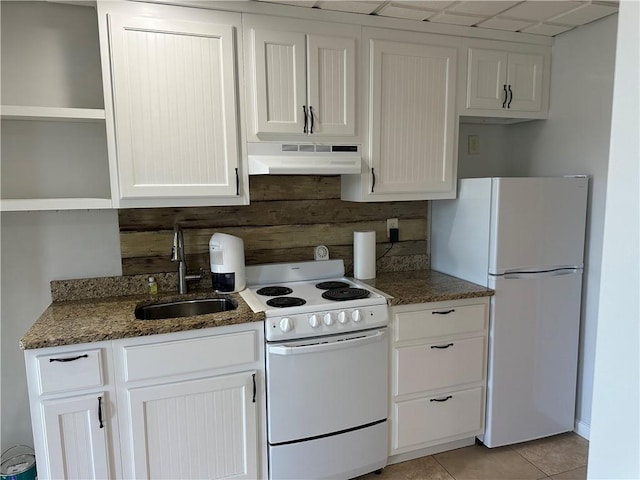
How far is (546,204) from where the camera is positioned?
230 centimetres

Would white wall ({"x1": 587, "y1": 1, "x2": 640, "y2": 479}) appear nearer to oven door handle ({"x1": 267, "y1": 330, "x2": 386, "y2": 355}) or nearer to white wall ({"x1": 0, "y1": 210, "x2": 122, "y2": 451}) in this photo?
oven door handle ({"x1": 267, "y1": 330, "x2": 386, "y2": 355})

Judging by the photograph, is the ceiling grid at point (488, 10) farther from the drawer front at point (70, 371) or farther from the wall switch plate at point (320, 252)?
the drawer front at point (70, 371)

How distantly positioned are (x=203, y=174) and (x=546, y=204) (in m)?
1.78

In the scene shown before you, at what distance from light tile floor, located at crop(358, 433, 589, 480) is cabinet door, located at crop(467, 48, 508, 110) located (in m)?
1.95

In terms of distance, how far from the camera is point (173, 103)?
198 cm

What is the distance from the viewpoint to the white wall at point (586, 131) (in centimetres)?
231

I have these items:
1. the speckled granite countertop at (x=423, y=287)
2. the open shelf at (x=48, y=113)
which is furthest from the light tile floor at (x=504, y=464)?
the open shelf at (x=48, y=113)

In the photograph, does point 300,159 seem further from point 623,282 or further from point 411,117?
point 623,282

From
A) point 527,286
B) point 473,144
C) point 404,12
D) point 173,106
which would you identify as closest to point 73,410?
point 173,106

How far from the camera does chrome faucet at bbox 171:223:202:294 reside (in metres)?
2.21

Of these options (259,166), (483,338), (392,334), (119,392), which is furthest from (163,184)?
(483,338)

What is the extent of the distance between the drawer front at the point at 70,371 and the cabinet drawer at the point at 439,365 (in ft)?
4.45

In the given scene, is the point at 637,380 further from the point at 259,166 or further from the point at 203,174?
the point at 203,174

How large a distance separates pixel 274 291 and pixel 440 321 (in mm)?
877
